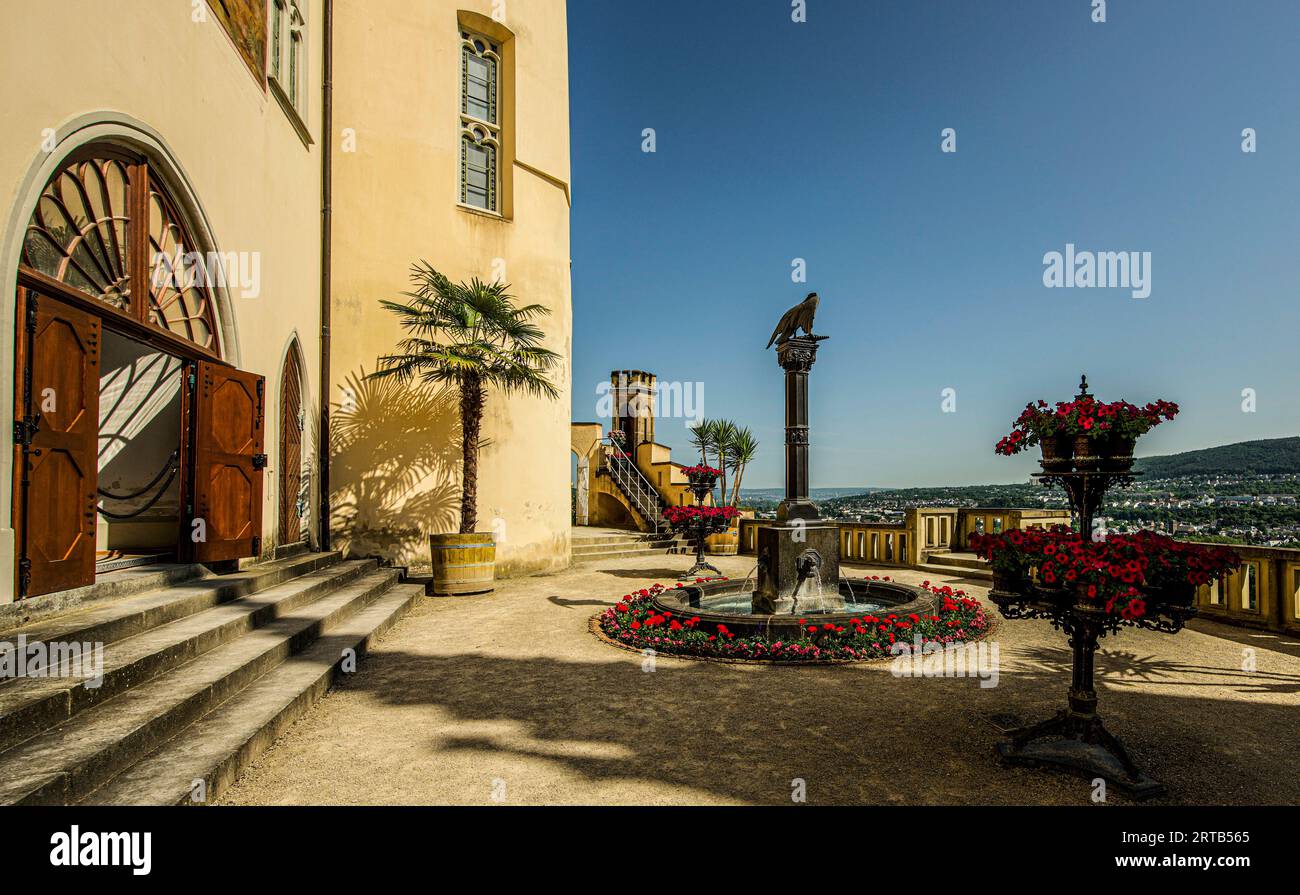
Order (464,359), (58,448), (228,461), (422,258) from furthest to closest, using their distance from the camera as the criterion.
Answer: (422,258)
(464,359)
(228,461)
(58,448)

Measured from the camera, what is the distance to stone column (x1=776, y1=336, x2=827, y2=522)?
24.8 feet

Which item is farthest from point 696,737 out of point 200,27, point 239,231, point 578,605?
point 200,27

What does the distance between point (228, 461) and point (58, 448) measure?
279 cm

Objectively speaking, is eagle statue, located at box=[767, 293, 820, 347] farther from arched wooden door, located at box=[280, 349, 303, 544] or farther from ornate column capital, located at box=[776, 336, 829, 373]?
arched wooden door, located at box=[280, 349, 303, 544]

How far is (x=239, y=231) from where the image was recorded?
7.46 metres

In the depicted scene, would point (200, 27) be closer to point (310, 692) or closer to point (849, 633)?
point (310, 692)

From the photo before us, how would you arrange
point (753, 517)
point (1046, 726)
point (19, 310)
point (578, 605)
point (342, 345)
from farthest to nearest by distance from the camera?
1. point (753, 517)
2. point (342, 345)
3. point (578, 605)
4. point (19, 310)
5. point (1046, 726)

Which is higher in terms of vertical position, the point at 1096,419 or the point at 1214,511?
the point at 1096,419

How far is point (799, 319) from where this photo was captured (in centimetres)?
773

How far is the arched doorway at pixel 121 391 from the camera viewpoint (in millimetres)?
4230

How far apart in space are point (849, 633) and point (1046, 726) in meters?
2.73

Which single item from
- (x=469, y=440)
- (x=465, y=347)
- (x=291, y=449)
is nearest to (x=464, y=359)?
(x=465, y=347)

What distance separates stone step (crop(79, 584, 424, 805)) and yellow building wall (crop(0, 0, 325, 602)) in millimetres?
1631

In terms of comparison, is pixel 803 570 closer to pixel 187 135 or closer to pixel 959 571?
pixel 959 571
